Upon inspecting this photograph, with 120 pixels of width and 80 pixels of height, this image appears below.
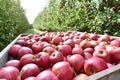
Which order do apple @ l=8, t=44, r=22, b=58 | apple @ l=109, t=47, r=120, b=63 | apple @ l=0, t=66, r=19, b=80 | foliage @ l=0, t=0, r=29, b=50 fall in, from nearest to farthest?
apple @ l=0, t=66, r=19, b=80 → apple @ l=109, t=47, r=120, b=63 → apple @ l=8, t=44, r=22, b=58 → foliage @ l=0, t=0, r=29, b=50

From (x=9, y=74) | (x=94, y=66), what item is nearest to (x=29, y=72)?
(x=9, y=74)

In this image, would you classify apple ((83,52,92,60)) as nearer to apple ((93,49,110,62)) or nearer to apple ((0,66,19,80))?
apple ((93,49,110,62))

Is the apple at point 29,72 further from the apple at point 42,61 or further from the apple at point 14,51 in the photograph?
the apple at point 14,51

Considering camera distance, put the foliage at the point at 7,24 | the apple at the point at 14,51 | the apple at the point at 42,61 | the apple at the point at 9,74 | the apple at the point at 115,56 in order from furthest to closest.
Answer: the foliage at the point at 7,24
the apple at the point at 14,51
the apple at the point at 115,56
the apple at the point at 42,61
the apple at the point at 9,74

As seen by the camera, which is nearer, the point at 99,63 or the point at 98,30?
the point at 99,63

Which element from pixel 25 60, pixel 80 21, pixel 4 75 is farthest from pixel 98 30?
pixel 4 75

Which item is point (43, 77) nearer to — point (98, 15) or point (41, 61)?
point (41, 61)

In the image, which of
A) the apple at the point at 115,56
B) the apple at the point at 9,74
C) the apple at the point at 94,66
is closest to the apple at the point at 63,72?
the apple at the point at 94,66

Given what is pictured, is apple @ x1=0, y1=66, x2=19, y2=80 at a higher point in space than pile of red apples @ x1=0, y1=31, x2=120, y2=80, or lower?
higher

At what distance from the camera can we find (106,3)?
5.81m

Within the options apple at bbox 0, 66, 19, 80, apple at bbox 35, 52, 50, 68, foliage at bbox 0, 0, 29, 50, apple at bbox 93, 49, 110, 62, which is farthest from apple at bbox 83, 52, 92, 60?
foliage at bbox 0, 0, 29, 50

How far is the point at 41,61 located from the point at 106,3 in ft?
14.5

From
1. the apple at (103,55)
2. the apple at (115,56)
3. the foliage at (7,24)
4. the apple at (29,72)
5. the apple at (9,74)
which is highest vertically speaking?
the apple at (9,74)

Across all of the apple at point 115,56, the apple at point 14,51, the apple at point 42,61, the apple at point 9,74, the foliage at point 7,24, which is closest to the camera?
the apple at point 9,74
